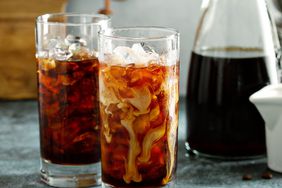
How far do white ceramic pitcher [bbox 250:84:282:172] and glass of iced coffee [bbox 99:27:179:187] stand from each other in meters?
0.21

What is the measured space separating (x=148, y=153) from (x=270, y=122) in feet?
0.93

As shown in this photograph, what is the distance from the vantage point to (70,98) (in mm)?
1159

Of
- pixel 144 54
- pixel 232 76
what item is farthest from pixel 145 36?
pixel 232 76

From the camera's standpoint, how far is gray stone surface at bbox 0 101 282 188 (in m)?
1.23

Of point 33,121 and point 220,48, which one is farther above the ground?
point 220,48

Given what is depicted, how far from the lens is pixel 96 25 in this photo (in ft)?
3.83

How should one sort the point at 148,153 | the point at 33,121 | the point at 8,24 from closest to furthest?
the point at 148,153 < the point at 33,121 < the point at 8,24

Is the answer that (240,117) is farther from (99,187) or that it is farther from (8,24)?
(8,24)

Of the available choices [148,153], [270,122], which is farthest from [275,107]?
[148,153]

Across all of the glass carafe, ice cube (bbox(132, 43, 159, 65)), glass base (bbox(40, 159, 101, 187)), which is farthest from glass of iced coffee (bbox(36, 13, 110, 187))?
the glass carafe

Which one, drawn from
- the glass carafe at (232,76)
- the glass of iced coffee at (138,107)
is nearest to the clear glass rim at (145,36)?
the glass of iced coffee at (138,107)

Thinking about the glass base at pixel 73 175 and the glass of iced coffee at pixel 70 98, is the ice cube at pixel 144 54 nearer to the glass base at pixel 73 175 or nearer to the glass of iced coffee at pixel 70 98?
the glass of iced coffee at pixel 70 98

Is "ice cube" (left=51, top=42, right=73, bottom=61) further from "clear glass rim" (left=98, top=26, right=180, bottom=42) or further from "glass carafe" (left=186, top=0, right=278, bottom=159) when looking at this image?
"glass carafe" (left=186, top=0, right=278, bottom=159)

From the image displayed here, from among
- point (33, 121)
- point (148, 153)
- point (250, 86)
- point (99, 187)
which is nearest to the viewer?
point (148, 153)
